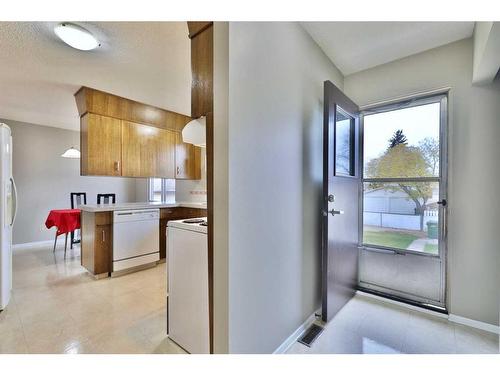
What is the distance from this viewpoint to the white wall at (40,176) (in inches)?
170

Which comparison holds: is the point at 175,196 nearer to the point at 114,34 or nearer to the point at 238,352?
the point at 114,34

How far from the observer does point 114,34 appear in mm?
1937

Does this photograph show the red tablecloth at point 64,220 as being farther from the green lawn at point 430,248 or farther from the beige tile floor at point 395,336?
the green lawn at point 430,248

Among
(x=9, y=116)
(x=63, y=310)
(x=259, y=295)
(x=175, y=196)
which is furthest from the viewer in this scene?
(x=175, y=196)

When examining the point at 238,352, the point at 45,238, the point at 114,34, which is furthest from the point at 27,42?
the point at 45,238

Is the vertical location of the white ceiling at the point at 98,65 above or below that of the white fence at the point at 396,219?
above

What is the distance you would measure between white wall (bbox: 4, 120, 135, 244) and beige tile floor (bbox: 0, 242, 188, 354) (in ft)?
4.93

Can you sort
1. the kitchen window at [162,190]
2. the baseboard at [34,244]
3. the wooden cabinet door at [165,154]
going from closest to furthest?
the wooden cabinet door at [165,154] < the baseboard at [34,244] < the kitchen window at [162,190]

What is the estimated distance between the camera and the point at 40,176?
4551 mm

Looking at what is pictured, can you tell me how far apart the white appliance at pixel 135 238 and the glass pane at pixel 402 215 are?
281 centimetres

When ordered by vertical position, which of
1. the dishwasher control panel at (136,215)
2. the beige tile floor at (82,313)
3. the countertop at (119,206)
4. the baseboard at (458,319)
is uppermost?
the countertop at (119,206)

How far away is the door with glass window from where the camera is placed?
212 centimetres

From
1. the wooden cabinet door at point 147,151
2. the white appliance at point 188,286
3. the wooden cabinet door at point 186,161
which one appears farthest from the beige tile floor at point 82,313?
the wooden cabinet door at point 186,161
